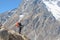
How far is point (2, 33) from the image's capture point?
82.8 feet

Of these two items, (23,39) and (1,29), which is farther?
(23,39)

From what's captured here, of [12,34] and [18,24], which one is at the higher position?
[18,24]

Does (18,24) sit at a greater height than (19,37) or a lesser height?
greater

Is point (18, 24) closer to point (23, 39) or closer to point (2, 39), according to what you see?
point (23, 39)

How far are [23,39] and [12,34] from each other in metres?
1.66

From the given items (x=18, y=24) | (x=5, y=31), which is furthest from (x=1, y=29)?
(x=18, y=24)

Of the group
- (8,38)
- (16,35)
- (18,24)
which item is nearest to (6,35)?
(8,38)

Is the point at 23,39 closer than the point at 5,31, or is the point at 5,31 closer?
the point at 5,31

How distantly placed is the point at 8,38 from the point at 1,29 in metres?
1.19

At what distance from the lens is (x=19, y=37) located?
27.9 m

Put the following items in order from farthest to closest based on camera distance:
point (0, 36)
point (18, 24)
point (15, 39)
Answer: point (18, 24) < point (15, 39) < point (0, 36)

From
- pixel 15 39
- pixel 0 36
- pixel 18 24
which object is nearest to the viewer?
pixel 0 36

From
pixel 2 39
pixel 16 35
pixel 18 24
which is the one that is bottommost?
pixel 2 39

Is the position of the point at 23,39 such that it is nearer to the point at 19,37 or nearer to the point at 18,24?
the point at 19,37
